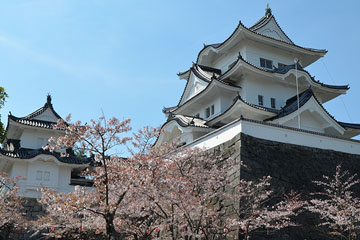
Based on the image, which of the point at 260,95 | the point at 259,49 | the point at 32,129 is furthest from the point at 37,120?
the point at 259,49

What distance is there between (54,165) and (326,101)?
593 inches

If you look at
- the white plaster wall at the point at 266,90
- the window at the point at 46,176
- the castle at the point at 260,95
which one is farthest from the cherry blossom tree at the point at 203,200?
the window at the point at 46,176

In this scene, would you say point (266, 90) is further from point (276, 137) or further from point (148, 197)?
point (148, 197)

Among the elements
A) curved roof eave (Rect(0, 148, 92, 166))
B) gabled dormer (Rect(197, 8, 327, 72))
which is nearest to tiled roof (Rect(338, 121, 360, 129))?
gabled dormer (Rect(197, 8, 327, 72))

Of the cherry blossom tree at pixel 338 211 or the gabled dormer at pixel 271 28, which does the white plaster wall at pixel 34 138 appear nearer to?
the gabled dormer at pixel 271 28

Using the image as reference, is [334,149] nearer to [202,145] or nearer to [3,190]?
[202,145]

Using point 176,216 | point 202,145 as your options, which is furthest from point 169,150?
point 202,145

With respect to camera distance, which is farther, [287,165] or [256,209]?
[287,165]

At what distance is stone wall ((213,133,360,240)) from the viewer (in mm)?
13137

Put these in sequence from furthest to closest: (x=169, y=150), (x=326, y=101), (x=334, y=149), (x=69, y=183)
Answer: (x=326, y=101), (x=69, y=183), (x=334, y=149), (x=169, y=150)

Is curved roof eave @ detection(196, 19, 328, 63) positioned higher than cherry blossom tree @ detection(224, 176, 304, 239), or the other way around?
curved roof eave @ detection(196, 19, 328, 63)

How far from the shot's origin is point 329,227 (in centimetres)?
1251

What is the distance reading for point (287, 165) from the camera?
1418cm

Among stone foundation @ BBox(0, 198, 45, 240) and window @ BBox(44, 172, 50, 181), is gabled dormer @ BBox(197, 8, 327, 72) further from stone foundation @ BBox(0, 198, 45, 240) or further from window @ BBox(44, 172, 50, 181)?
stone foundation @ BBox(0, 198, 45, 240)
